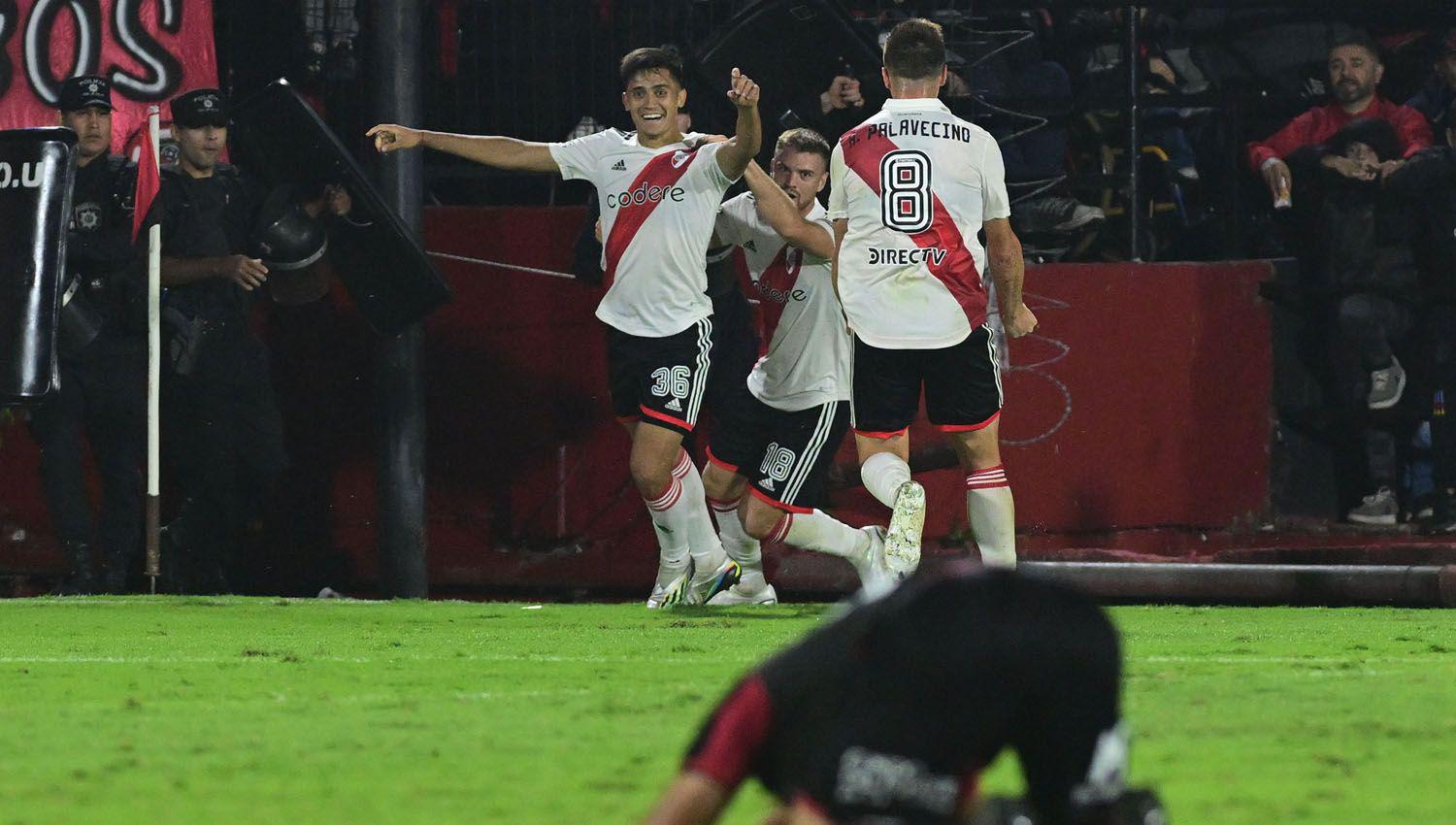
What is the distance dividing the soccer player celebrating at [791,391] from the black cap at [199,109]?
8.86 ft

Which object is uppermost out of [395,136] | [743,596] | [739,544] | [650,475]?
[395,136]

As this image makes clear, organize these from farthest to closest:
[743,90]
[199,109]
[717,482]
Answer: [199,109]
[717,482]
[743,90]

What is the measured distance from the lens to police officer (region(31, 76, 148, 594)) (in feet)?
36.3

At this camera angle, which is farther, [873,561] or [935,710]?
[873,561]

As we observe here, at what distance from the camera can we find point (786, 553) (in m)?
11.7

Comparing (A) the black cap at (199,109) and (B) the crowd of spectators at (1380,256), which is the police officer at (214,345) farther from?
(B) the crowd of spectators at (1380,256)

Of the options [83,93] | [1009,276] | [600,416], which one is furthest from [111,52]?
[1009,276]

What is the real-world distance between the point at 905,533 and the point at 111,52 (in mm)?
5620

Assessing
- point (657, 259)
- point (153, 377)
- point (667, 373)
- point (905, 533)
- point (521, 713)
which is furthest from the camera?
point (153, 377)

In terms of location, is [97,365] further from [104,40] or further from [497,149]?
[497,149]

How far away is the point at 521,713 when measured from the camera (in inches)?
237

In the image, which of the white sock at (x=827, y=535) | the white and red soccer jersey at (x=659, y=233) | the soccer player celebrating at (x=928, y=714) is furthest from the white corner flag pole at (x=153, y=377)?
the soccer player celebrating at (x=928, y=714)

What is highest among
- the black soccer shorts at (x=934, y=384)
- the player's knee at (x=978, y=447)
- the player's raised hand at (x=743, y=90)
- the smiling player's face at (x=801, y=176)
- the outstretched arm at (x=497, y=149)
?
the player's raised hand at (x=743, y=90)

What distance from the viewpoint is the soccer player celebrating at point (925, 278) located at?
851 centimetres
